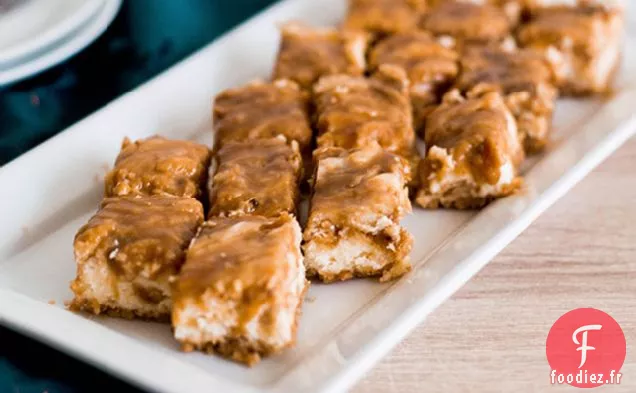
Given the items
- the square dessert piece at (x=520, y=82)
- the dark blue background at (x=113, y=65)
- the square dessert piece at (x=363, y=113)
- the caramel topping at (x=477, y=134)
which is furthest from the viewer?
the dark blue background at (x=113, y=65)

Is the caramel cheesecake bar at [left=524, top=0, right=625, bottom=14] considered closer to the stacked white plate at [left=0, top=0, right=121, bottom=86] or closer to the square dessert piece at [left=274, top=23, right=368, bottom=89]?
the square dessert piece at [left=274, top=23, right=368, bottom=89]

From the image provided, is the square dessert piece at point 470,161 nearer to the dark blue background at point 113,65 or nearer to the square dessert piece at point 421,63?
the square dessert piece at point 421,63

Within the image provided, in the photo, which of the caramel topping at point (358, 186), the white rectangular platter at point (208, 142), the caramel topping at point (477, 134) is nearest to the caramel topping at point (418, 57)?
the caramel topping at point (477, 134)

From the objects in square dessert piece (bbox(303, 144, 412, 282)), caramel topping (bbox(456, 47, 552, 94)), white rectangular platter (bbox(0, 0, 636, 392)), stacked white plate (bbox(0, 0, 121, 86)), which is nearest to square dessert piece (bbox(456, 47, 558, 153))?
caramel topping (bbox(456, 47, 552, 94))

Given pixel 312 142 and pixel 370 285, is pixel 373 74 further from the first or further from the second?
pixel 370 285

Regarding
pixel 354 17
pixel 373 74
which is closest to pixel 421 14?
pixel 354 17
